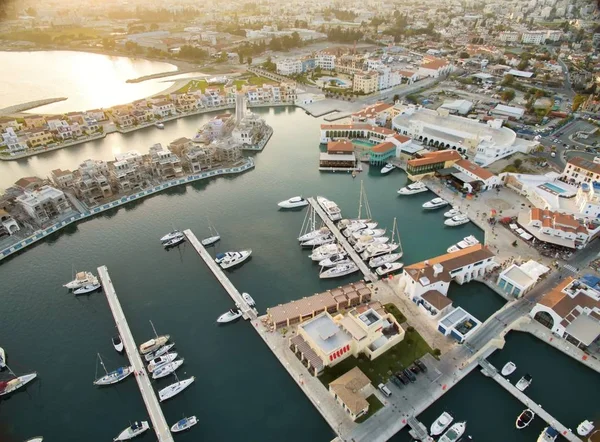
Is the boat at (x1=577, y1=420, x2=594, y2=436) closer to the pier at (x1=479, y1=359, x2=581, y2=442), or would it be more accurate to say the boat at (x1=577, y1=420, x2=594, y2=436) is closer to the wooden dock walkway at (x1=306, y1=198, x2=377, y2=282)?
the pier at (x1=479, y1=359, x2=581, y2=442)

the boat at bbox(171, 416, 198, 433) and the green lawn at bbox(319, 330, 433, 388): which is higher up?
the green lawn at bbox(319, 330, 433, 388)

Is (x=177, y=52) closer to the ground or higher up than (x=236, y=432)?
higher up

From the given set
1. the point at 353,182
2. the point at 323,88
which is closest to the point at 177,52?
the point at 323,88

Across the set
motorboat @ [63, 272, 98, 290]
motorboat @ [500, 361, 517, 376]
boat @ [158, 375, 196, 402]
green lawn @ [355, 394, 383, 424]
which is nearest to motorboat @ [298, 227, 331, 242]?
boat @ [158, 375, 196, 402]

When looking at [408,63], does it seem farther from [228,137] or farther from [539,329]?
[539,329]

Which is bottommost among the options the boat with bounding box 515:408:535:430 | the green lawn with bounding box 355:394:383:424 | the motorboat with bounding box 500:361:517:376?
the boat with bounding box 515:408:535:430
